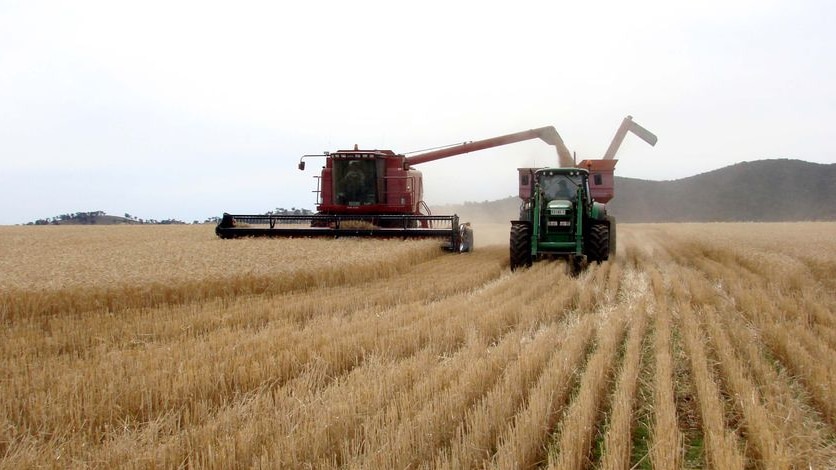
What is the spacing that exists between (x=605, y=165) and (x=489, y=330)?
11436 millimetres

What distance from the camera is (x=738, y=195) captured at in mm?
78875

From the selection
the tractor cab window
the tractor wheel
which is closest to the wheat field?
the tractor wheel

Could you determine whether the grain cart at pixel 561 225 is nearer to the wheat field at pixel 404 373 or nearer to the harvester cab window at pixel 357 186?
the wheat field at pixel 404 373

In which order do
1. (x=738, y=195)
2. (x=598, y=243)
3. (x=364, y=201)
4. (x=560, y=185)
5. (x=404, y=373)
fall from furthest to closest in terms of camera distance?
(x=738, y=195)
(x=364, y=201)
(x=560, y=185)
(x=598, y=243)
(x=404, y=373)

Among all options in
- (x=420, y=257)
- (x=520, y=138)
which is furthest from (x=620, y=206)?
(x=420, y=257)

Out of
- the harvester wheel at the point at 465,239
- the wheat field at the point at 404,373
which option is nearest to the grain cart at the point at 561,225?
the harvester wheel at the point at 465,239

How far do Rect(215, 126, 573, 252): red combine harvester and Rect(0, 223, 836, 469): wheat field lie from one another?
6.98m

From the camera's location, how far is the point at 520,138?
1866 centimetres

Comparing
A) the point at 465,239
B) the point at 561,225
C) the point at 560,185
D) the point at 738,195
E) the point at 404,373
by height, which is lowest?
the point at 404,373

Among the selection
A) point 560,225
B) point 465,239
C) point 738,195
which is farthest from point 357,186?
point 738,195

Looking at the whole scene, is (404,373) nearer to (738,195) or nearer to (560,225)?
(560,225)

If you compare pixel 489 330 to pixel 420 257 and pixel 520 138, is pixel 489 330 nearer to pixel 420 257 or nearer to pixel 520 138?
pixel 420 257

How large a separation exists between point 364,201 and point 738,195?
74.5 metres

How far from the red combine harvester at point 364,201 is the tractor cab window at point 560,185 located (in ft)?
10.3
